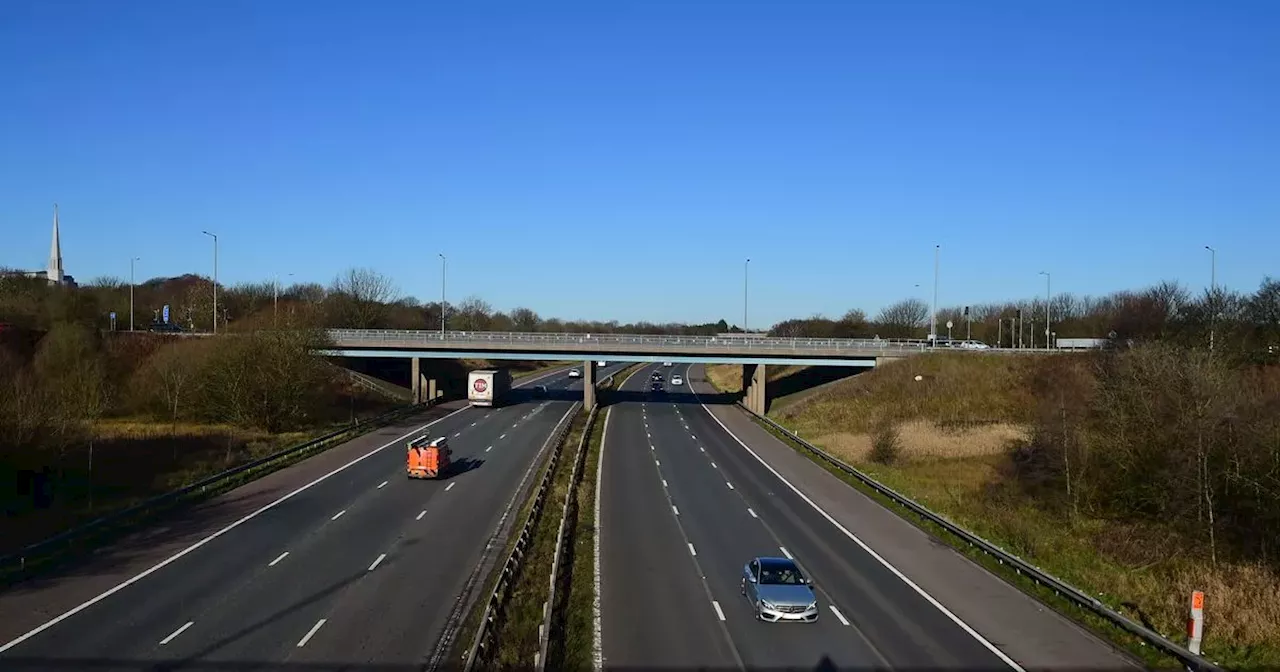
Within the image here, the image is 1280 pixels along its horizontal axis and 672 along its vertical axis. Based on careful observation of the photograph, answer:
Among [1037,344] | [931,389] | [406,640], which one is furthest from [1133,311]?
[406,640]

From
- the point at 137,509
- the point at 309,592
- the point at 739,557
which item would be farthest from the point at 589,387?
the point at 309,592

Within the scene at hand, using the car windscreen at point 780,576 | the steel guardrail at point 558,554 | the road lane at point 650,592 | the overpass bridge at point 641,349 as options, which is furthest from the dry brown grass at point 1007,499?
the steel guardrail at point 558,554

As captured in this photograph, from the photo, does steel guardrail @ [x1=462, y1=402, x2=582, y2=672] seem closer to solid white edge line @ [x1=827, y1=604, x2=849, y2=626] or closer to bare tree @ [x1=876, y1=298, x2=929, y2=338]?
solid white edge line @ [x1=827, y1=604, x2=849, y2=626]

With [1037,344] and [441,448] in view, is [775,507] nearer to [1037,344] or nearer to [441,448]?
[441,448]

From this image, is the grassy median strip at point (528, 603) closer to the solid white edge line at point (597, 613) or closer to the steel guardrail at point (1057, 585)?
the solid white edge line at point (597, 613)

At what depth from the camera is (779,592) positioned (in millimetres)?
20906

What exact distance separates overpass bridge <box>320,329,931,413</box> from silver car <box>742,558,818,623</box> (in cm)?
5466

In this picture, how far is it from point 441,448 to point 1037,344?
348 ft

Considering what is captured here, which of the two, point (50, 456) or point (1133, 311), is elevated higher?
point (1133, 311)

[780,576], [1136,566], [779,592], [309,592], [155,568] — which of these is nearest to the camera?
[779,592]

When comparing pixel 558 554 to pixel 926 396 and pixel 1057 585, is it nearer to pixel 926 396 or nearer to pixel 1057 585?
pixel 1057 585

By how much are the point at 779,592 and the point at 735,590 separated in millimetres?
2774

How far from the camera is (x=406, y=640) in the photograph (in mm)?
19641

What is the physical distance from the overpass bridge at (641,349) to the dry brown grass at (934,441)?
1217cm
